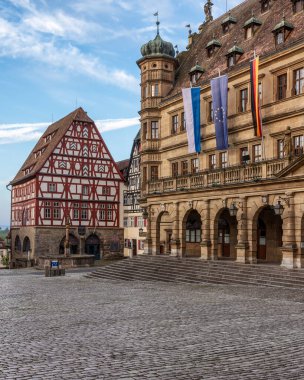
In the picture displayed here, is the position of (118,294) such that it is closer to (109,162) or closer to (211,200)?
(211,200)

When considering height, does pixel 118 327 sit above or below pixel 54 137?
below

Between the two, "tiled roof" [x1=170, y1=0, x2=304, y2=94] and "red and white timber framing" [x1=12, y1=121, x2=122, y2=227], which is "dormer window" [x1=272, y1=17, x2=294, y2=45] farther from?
"red and white timber framing" [x1=12, y1=121, x2=122, y2=227]

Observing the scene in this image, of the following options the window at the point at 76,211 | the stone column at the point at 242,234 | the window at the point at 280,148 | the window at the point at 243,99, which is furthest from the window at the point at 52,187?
the window at the point at 280,148

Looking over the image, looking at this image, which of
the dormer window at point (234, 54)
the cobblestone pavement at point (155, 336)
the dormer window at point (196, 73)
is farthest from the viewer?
the dormer window at point (196, 73)

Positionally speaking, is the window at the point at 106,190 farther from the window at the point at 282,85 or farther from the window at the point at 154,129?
the window at the point at 282,85

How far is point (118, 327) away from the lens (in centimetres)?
1447

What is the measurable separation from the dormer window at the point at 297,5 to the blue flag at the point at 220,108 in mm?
6544

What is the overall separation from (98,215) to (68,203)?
448 centimetres

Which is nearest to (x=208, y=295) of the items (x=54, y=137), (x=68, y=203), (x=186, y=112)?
(x=186, y=112)

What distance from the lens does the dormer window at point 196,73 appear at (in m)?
39.4

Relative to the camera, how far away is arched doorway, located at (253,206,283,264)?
32.8 meters

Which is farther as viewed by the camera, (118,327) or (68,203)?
(68,203)

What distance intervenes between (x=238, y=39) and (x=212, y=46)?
9.22 ft

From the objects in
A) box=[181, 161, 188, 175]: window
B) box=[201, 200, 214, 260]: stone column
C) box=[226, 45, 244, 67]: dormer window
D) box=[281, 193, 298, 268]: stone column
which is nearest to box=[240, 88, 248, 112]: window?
box=[226, 45, 244, 67]: dormer window
